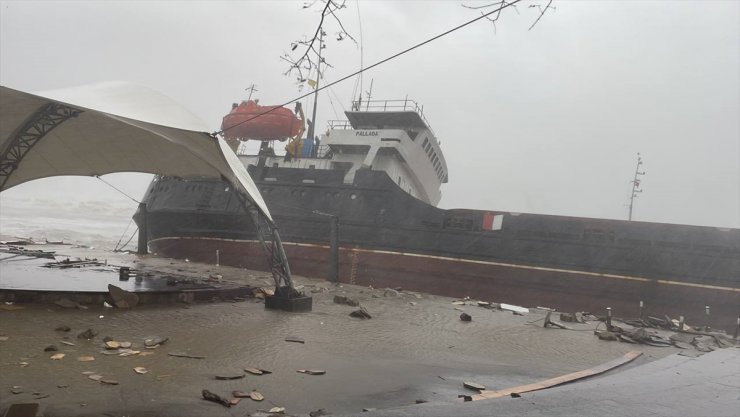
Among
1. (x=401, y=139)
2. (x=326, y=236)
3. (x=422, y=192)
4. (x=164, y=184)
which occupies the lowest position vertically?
(x=326, y=236)

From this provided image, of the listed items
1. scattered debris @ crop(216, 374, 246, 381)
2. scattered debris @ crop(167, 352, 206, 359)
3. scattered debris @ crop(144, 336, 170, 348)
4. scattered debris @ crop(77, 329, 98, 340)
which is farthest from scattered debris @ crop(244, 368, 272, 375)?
scattered debris @ crop(77, 329, 98, 340)

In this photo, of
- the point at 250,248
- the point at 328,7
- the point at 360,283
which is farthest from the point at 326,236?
the point at 328,7

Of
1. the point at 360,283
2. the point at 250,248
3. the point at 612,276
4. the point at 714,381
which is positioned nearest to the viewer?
the point at 714,381

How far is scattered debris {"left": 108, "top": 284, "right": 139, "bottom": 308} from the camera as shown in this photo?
278 inches

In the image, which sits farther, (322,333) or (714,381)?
(322,333)

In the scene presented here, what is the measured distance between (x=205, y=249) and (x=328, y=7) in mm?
17762

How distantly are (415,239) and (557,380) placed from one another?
1177 cm

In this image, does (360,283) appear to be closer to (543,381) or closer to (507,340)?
(507,340)

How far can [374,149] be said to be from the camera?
19406mm

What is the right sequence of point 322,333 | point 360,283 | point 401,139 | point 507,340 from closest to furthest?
point 322,333
point 507,340
point 360,283
point 401,139

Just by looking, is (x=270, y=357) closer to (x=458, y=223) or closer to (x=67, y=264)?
(x=67, y=264)

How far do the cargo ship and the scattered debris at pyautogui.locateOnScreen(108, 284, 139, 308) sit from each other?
6.24 meters

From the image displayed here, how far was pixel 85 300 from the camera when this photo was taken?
693 centimetres

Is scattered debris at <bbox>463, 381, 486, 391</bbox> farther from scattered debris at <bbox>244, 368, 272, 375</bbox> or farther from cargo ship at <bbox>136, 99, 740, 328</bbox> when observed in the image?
cargo ship at <bbox>136, 99, 740, 328</bbox>
